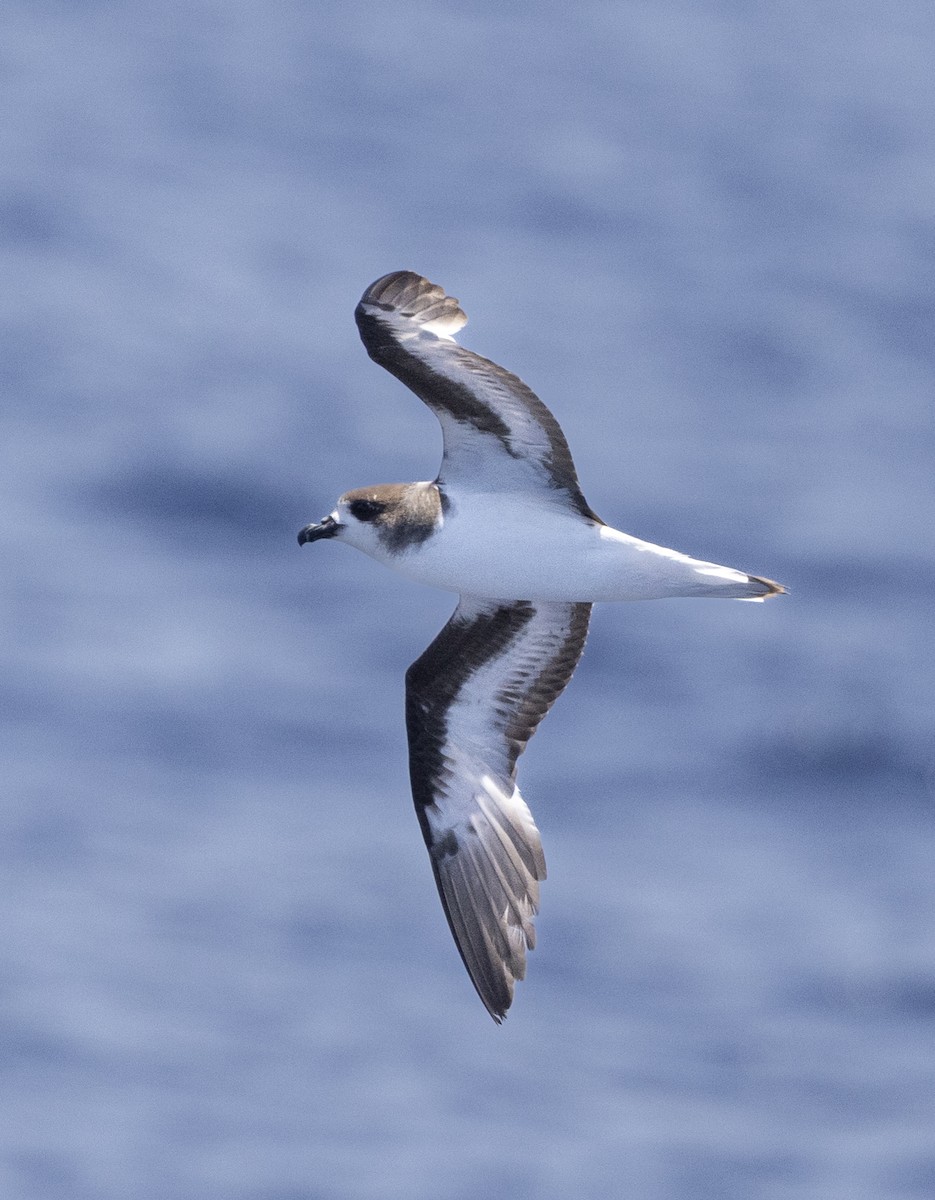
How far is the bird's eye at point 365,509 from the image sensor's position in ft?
42.6

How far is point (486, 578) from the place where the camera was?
13.0 m

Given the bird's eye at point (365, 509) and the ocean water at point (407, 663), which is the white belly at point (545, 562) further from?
the ocean water at point (407, 663)

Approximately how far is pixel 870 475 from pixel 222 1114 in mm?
11953

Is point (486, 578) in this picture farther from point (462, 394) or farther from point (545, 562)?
point (462, 394)

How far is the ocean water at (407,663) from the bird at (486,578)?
1308 centimetres

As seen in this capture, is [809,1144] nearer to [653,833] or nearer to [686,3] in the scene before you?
[653,833]

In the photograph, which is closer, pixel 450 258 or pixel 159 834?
pixel 159 834

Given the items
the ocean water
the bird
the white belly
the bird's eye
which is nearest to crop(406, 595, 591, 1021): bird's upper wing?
the bird

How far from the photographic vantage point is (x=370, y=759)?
29141mm

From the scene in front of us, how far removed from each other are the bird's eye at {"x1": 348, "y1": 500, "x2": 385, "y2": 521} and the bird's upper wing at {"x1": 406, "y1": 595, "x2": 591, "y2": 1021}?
1.50 meters

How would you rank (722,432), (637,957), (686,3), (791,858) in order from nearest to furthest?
(637,957), (791,858), (722,432), (686,3)

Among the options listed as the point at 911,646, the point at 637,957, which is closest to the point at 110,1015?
the point at 637,957

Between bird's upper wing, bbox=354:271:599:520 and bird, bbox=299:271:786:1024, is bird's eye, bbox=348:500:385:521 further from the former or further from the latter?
bird's upper wing, bbox=354:271:599:520

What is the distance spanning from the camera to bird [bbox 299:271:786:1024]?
12641mm
